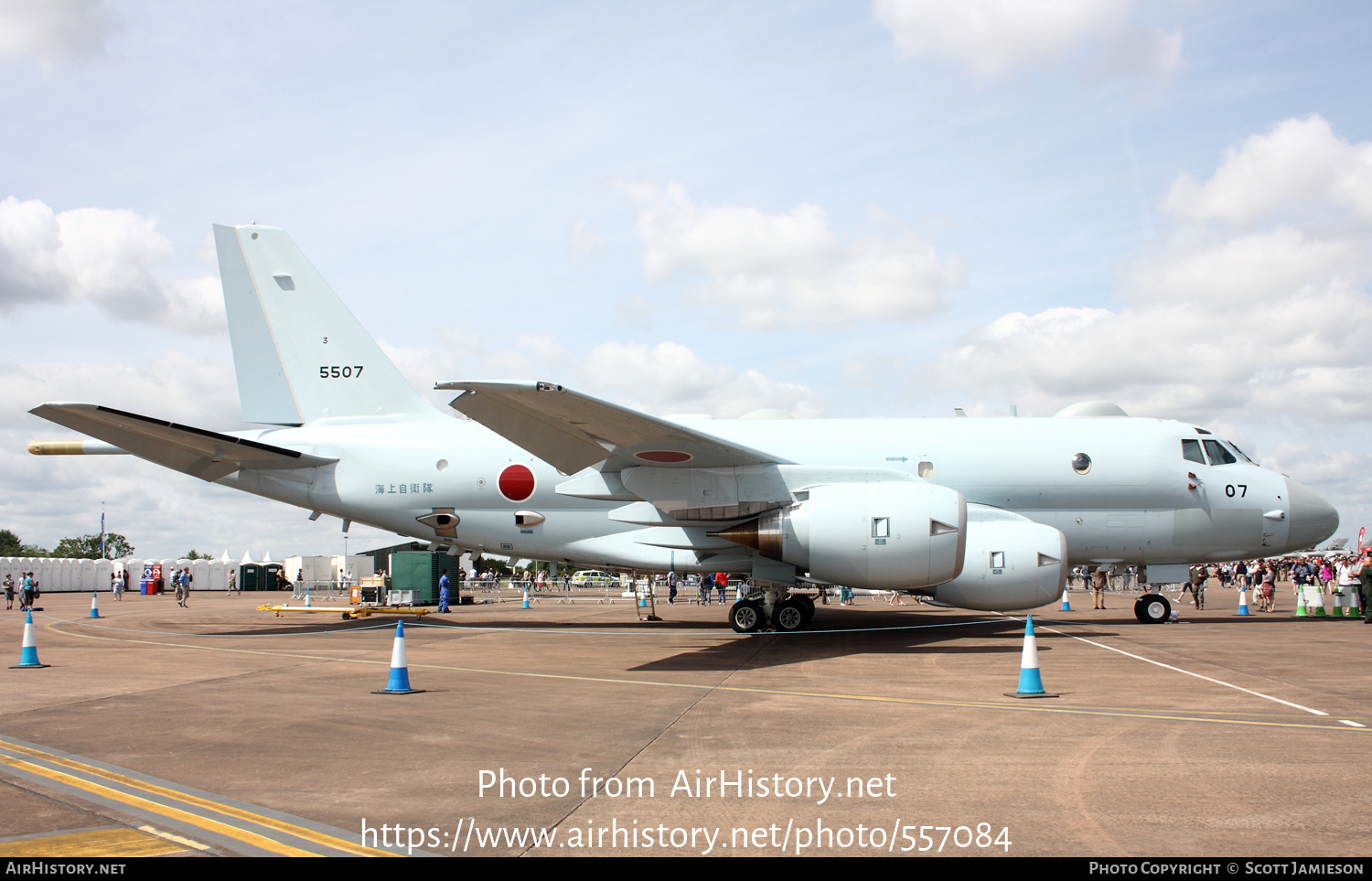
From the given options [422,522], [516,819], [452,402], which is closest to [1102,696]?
[516,819]

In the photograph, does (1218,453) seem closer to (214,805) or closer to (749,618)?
(749,618)

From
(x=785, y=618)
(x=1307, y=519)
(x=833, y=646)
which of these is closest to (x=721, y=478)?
(x=833, y=646)

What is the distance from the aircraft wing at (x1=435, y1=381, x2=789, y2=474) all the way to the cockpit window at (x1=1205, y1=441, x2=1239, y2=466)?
928cm

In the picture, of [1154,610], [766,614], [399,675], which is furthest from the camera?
[1154,610]

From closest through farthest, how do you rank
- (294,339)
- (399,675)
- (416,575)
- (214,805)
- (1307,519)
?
1. (214,805)
2. (399,675)
3. (1307,519)
4. (294,339)
5. (416,575)

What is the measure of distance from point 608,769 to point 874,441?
12217mm

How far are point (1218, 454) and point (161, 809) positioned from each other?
18650mm

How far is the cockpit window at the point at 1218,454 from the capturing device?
17719mm

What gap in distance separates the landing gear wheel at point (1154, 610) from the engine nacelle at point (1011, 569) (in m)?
5.00

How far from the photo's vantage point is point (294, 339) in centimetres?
1950

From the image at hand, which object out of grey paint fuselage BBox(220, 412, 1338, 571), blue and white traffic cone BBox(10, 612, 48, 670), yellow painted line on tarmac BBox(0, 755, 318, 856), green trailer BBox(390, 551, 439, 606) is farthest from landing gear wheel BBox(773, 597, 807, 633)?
green trailer BBox(390, 551, 439, 606)

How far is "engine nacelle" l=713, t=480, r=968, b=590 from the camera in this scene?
13.7 meters

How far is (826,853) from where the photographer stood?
4367mm

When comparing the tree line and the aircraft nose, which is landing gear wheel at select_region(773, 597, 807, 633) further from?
the tree line
